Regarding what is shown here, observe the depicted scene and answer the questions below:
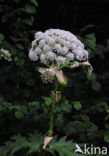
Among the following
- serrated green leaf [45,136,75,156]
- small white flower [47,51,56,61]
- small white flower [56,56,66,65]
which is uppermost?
small white flower [47,51,56,61]

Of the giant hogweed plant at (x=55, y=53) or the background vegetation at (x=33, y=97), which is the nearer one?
the giant hogweed plant at (x=55, y=53)

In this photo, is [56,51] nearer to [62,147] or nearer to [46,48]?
[46,48]

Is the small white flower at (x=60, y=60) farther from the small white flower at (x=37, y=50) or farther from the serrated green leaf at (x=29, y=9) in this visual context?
the serrated green leaf at (x=29, y=9)

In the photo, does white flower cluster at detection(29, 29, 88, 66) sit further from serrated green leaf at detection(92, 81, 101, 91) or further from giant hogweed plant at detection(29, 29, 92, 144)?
serrated green leaf at detection(92, 81, 101, 91)

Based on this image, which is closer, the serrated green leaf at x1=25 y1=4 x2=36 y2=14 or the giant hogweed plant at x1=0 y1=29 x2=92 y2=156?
the giant hogweed plant at x1=0 y1=29 x2=92 y2=156

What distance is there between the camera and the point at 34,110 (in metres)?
3.29

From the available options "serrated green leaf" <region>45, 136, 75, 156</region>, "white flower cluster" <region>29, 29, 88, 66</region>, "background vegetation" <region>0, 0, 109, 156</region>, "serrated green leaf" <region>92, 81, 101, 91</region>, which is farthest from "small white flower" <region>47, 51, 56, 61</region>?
"serrated green leaf" <region>92, 81, 101, 91</region>

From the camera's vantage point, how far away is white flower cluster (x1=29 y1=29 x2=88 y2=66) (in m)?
2.57

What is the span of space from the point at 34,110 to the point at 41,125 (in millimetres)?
238

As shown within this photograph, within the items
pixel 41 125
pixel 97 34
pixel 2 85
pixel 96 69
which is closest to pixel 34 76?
pixel 2 85

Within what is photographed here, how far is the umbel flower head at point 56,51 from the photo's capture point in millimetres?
2568

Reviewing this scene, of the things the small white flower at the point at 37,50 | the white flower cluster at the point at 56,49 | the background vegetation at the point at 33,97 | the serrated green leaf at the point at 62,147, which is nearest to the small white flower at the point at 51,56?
the white flower cluster at the point at 56,49

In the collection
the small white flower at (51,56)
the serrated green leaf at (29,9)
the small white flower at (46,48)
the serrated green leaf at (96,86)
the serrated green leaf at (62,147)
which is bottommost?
the serrated green leaf at (62,147)

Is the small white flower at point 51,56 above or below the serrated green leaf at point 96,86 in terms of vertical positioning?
below
